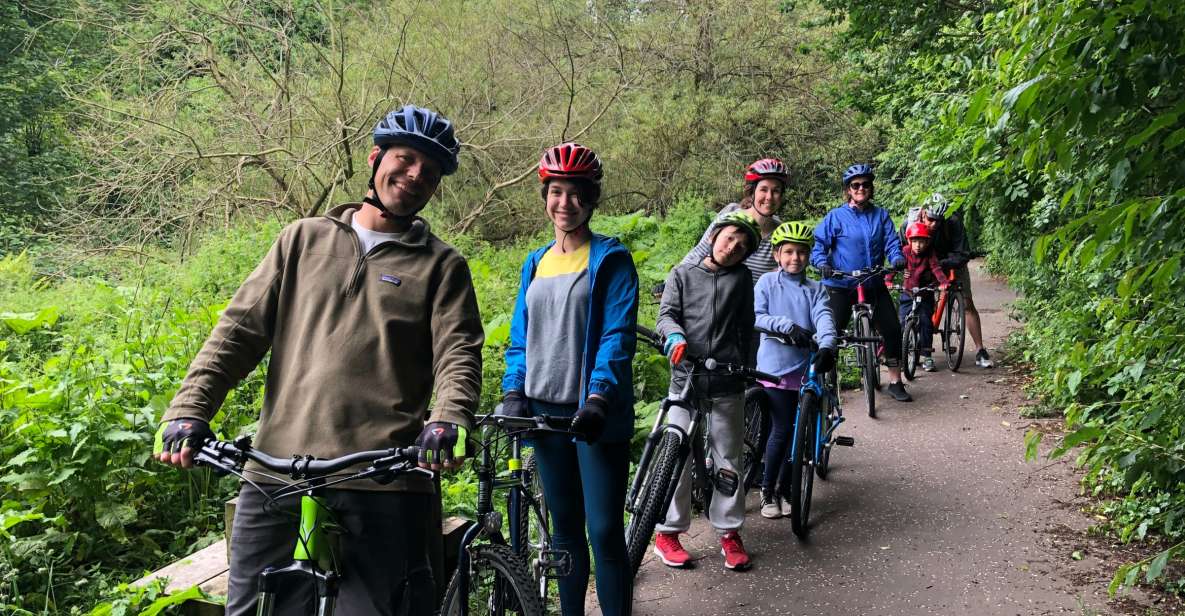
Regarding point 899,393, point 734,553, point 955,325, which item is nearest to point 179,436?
point 734,553

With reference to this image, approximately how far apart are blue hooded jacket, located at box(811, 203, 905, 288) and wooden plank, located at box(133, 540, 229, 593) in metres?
6.77

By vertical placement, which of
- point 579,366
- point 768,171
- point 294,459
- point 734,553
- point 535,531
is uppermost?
point 768,171

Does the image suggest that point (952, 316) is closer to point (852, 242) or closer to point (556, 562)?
point (852, 242)

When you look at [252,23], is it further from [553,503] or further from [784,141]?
[784,141]

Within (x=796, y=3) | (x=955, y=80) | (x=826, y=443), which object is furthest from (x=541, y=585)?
(x=796, y=3)

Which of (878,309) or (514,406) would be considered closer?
(514,406)

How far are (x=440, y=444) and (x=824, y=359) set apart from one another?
4101 millimetres

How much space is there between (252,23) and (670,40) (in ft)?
33.8

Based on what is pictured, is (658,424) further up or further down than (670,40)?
further down

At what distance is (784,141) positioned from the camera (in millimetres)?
22312

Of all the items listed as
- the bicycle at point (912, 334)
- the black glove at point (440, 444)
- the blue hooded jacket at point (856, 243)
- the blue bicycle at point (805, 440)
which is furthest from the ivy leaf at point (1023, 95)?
the bicycle at point (912, 334)

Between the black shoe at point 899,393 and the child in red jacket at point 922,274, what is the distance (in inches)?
51.0

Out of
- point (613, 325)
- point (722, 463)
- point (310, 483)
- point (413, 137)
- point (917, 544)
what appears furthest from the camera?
point (917, 544)

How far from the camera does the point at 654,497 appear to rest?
523cm
